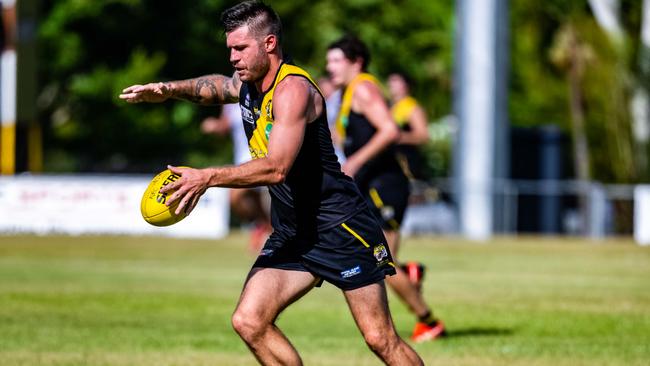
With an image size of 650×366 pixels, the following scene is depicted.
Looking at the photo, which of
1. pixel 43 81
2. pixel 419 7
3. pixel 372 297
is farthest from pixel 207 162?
pixel 372 297

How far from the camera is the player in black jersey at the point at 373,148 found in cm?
1085

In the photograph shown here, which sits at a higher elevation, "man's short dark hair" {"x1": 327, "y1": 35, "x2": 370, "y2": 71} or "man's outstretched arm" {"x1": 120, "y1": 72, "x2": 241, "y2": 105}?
"man's short dark hair" {"x1": 327, "y1": 35, "x2": 370, "y2": 71}

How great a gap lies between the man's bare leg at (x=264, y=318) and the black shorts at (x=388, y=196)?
4256 millimetres

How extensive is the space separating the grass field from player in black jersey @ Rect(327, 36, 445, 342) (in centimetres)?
41

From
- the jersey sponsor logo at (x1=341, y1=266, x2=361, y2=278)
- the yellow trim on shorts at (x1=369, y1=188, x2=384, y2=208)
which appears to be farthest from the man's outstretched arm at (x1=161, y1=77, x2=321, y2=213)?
the yellow trim on shorts at (x1=369, y1=188, x2=384, y2=208)

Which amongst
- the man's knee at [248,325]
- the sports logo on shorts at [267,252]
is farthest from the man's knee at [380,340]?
the sports logo on shorts at [267,252]

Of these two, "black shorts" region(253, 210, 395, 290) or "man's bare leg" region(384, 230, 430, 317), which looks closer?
"black shorts" region(253, 210, 395, 290)

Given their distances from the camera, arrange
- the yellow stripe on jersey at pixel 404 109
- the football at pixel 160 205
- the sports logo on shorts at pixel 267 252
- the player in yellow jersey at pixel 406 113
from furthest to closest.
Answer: the yellow stripe on jersey at pixel 404 109
the player in yellow jersey at pixel 406 113
the sports logo on shorts at pixel 267 252
the football at pixel 160 205

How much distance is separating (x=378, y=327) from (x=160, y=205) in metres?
1.37

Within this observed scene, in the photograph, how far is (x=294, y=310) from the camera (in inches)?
549

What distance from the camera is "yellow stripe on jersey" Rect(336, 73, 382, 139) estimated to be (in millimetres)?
10883

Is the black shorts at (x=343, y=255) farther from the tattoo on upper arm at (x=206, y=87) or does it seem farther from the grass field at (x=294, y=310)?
the grass field at (x=294, y=310)

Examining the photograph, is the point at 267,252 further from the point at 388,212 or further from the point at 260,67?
the point at 388,212

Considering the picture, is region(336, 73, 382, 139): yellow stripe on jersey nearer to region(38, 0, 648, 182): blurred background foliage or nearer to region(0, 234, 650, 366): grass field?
region(0, 234, 650, 366): grass field
